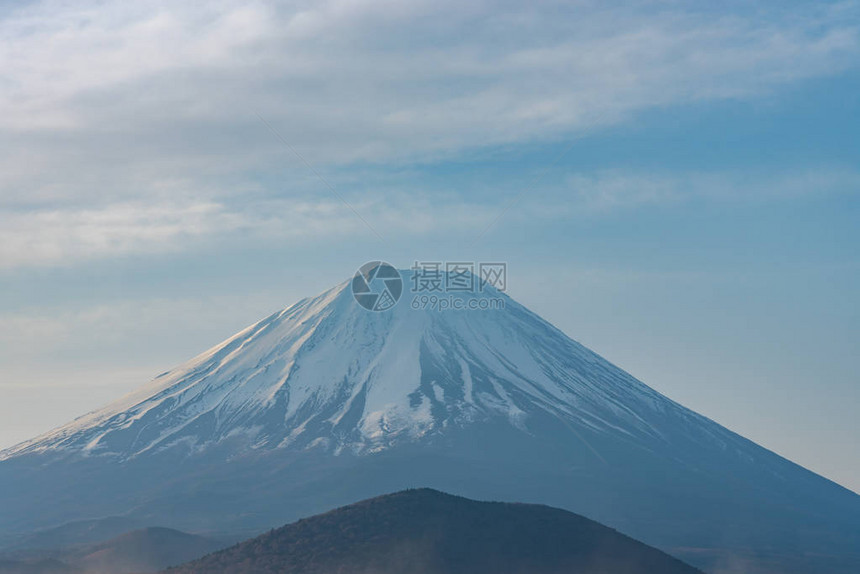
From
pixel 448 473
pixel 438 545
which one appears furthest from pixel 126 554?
pixel 448 473

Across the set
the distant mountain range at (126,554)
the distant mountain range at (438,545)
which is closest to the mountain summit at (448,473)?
the distant mountain range at (126,554)

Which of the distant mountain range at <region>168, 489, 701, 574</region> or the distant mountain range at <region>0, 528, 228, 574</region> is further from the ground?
the distant mountain range at <region>168, 489, 701, 574</region>

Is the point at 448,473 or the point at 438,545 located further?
the point at 448,473

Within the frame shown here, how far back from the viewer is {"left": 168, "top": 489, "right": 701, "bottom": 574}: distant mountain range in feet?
264

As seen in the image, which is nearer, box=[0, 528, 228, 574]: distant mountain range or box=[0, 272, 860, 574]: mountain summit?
box=[0, 528, 228, 574]: distant mountain range

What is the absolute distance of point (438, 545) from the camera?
82.5 meters

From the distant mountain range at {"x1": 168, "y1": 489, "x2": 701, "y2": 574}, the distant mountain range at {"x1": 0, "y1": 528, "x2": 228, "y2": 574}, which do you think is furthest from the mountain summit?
the distant mountain range at {"x1": 168, "y1": 489, "x2": 701, "y2": 574}

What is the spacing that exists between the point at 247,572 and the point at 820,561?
3421 inches

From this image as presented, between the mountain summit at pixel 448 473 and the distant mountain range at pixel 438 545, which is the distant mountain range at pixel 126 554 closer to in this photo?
the mountain summit at pixel 448 473

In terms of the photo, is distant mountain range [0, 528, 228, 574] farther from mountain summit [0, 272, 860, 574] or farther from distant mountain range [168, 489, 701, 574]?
distant mountain range [168, 489, 701, 574]

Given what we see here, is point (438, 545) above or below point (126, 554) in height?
above

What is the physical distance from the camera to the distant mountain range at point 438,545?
8038cm

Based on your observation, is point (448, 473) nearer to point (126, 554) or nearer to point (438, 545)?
point (126, 554)

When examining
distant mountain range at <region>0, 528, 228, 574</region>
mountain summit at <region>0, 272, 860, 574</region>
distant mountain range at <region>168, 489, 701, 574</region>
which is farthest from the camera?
mountain summit at <region>0, 272, 860, 574</region>
